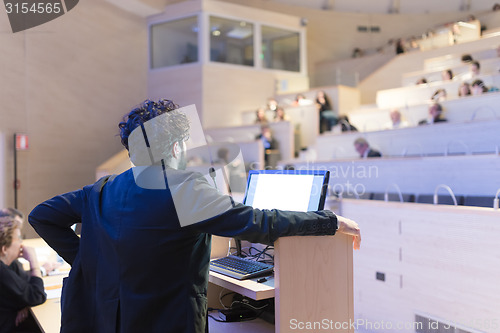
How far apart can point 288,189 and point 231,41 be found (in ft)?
23.7

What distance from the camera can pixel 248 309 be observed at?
1711mm

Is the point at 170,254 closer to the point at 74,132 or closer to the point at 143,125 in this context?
the point at 143,125

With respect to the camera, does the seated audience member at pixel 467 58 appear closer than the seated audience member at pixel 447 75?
No

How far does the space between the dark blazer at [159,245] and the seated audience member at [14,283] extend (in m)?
0.96

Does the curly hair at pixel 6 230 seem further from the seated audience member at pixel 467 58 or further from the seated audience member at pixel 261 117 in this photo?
the seated audience member at pixel 467 58

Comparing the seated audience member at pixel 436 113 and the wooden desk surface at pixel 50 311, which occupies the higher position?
the seated audience member at pixel 436 113

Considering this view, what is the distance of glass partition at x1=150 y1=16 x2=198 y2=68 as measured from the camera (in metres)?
7.97

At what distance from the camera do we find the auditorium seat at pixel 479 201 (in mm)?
3363

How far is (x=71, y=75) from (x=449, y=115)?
5233 mm

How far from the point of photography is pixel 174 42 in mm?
8070

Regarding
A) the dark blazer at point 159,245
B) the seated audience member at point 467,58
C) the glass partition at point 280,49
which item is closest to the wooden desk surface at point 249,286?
the dark blazer at point 159,245

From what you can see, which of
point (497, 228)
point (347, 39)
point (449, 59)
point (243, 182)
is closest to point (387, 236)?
point (497, 228)

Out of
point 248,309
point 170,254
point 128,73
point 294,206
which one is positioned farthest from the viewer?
point 128,73

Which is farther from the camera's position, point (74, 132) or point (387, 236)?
point (74, 132)
